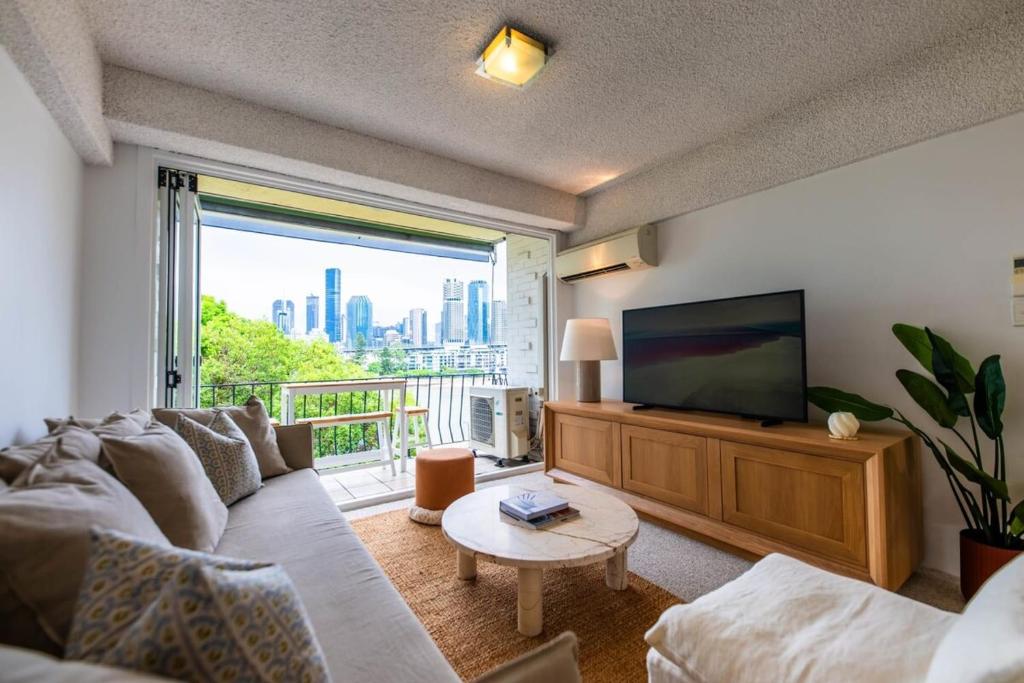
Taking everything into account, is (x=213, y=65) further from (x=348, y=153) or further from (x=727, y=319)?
(x=727, y=319)

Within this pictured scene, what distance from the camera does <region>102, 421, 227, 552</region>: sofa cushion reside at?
1191mm

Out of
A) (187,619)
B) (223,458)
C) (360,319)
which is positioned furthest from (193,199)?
(187,619)

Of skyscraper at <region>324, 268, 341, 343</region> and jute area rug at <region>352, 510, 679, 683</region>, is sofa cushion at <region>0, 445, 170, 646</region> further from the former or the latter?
skyscraper at <region>324, 268, 341, 343</region>

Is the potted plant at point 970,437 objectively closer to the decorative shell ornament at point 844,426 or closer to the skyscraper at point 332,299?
the decorative shell ornament at point 844,426

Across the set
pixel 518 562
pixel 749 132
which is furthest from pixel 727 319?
pixel 518 562

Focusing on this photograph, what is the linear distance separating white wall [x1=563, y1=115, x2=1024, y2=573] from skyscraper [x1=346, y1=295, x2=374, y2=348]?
11.4 ft

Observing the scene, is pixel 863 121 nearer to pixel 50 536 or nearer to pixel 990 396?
pixel 990 396

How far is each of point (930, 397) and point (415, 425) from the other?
4185mm

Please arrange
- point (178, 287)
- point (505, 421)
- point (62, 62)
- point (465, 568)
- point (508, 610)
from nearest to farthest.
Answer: point (62, 62), point (508, 610), point (465, 568), point (178, 287), point (505, 421)

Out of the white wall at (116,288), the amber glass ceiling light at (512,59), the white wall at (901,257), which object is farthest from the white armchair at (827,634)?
the white wall at (116,288)

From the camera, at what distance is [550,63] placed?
2027 mm

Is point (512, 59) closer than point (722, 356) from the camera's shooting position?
Yes

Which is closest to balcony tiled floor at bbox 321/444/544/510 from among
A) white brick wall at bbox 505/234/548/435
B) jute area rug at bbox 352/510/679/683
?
white brick wall at bbox 505/234/548/435

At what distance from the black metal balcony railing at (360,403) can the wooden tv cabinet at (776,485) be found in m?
2.26
